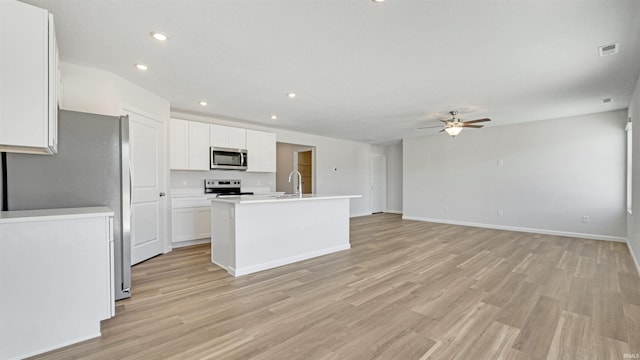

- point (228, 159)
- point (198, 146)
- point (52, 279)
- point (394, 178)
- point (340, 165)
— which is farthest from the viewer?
point (394, 178)

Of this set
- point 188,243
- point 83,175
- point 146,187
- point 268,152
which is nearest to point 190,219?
point 188,243

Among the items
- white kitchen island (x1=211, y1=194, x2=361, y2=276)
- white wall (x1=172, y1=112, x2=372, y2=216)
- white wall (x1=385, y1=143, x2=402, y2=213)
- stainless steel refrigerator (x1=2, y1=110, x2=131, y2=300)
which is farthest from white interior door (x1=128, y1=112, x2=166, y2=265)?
white wall (x1=385, y1=143, x2=402, y2=213)

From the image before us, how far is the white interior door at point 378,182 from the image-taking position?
935 cm

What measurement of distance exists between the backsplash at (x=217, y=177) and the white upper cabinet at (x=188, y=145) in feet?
1.09

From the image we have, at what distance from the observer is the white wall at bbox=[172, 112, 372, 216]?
288 inches

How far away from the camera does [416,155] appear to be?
311 inches

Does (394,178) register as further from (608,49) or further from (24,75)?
(24,75)

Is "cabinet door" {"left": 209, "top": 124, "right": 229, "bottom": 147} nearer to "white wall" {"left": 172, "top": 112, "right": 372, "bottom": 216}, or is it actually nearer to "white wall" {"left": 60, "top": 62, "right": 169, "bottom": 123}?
"white wall" {"left": 172, "top": 112, "right": 372, "bottom": 216}

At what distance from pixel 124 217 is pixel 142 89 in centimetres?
207

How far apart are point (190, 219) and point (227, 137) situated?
5.46 ft

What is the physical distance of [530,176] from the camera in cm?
599

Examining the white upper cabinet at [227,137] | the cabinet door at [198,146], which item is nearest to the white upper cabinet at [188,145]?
the cabinet door at [198,146]

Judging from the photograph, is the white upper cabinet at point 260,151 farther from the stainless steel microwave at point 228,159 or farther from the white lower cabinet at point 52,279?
the white lower cabinet at point 52,279

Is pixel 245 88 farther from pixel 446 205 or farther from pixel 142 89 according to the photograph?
pixel 446 205
